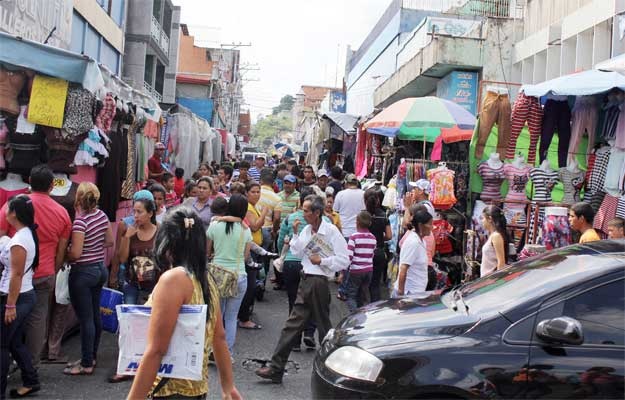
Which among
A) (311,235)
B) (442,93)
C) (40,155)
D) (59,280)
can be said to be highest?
(442,93)

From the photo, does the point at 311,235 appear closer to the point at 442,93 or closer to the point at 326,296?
the point at 326,296

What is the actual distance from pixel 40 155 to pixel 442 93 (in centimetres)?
1495

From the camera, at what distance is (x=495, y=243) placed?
7117mm

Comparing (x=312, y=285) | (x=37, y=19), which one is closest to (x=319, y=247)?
(x=312, y=285)

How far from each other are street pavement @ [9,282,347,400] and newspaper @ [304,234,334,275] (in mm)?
1258

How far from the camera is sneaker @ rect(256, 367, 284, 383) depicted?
257 inches

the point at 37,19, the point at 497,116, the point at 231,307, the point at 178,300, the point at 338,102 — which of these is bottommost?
the point at 231,307

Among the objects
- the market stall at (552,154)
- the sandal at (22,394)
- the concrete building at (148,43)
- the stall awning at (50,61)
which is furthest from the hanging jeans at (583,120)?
the concrete building at (148,43)

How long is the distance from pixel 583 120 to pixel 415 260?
3.28 metres

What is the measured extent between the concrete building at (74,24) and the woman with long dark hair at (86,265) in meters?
4.50

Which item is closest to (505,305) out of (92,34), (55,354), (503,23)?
(55,354)

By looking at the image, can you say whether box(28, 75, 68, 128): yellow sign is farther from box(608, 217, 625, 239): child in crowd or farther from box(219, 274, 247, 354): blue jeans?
box(608, 217, 625, 239): child in crowd

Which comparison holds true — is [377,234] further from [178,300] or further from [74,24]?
[74,24]

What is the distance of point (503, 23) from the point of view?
1781cm
